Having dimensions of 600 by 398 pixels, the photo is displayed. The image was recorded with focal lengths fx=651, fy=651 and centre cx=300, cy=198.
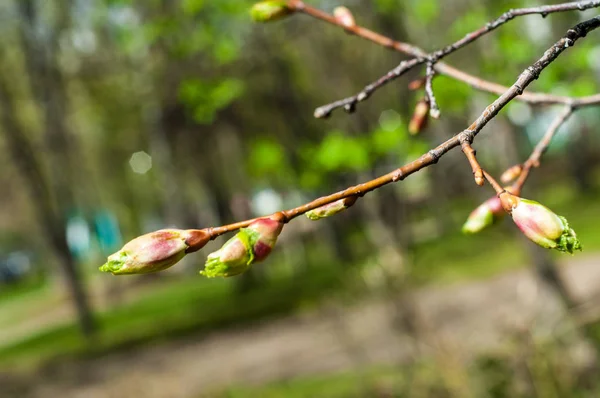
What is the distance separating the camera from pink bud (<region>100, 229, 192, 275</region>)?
0.79m

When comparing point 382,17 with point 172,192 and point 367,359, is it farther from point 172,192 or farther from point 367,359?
point 172,192

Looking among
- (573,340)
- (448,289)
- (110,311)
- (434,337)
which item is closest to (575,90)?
(434,337)

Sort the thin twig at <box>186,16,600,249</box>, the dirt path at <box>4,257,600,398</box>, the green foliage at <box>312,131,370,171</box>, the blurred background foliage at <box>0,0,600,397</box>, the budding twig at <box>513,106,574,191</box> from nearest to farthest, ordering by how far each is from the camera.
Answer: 1. the thin twig at <box>186,16,600,249</box>
2. the budding twig at <box>513,106,574,191</box>
3. the green foliage at <box>312,131,370,171</box>
4. the blurred background foliage at <box>0,0,600,397</box>
5. the dirt path at <box>4,257,600,398</box>

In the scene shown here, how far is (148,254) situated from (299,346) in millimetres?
11190

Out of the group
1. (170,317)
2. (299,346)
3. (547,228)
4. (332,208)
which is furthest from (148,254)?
(170,317)

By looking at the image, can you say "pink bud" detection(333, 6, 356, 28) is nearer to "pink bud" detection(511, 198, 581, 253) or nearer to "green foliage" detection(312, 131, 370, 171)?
"pink bud" detection(511, 198, 581, 253)

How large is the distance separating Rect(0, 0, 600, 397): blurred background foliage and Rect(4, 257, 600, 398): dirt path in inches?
5.6

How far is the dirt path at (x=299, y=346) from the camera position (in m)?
9.20

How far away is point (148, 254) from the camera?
79 centimetres

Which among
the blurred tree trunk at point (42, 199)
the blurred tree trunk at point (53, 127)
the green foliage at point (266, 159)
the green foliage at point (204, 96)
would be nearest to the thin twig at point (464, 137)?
the green foliage at point (204, 96)

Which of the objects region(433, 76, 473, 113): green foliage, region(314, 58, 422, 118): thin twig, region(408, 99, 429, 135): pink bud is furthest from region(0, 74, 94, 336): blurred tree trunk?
region(314, 58, 422, 118): thin twig

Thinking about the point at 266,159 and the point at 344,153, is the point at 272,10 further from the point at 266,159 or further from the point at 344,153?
the point at 266,159

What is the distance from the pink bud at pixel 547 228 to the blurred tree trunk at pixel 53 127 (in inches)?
589

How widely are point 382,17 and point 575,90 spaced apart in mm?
4056
